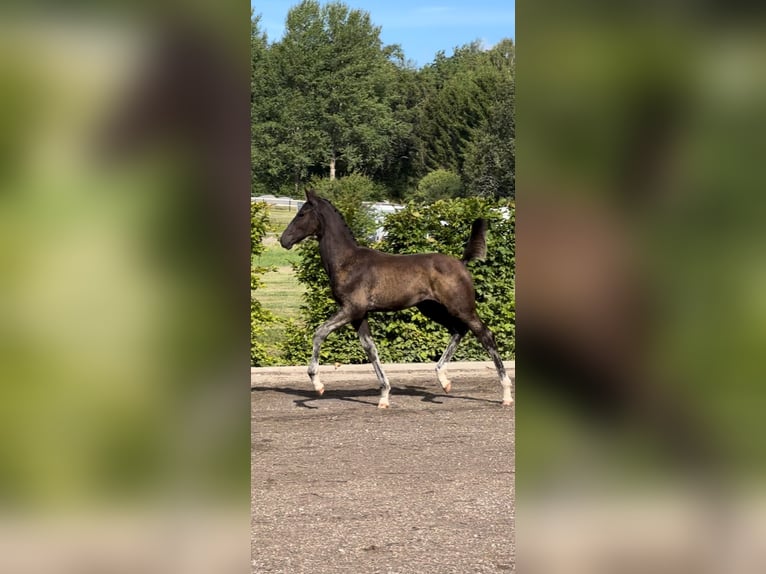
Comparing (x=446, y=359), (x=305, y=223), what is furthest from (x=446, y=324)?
(x=305, y=223)

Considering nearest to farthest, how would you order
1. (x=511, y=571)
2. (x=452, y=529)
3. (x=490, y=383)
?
(x=511, y=571), (x=452, y=529), (x=490, y=383)

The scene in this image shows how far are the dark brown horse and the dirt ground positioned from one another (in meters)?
0.54

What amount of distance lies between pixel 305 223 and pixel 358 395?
1.93 meters

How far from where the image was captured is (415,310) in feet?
33.3

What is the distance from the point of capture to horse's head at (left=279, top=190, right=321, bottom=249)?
8.10 meters

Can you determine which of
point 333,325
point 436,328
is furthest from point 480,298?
point 333,325

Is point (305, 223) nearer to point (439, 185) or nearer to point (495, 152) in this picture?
point (439, 185)

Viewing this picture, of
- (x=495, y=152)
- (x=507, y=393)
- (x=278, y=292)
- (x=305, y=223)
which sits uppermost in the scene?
(x=495, y=152)
